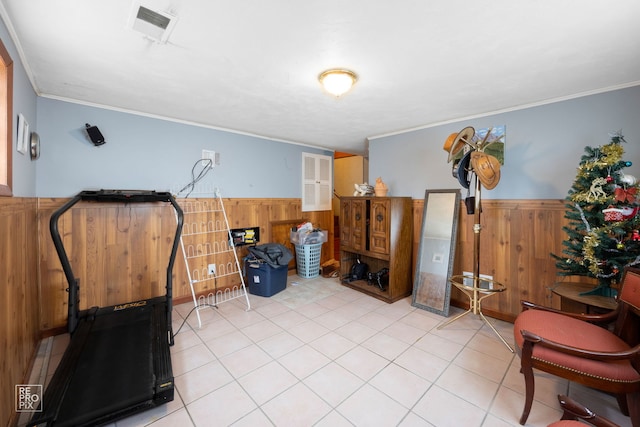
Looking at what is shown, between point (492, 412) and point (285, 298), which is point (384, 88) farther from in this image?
point (285, 298)

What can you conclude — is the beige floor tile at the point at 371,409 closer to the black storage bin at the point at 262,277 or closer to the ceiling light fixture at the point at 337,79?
the black storage bin at the point at 262,277

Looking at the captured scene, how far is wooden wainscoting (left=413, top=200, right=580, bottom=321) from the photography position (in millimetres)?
2627

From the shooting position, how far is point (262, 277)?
3.54 metres

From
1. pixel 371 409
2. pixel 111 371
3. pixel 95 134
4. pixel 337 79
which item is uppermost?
pixel 337 79

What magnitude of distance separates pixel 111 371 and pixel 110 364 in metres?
0.08

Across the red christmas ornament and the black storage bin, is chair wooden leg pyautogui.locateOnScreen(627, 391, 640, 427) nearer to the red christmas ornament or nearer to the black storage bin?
the red christmas ornament

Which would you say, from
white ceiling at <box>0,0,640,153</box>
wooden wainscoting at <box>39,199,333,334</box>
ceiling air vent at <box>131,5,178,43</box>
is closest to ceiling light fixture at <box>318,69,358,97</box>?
white ceiling at <box>0,0,640,153</box>

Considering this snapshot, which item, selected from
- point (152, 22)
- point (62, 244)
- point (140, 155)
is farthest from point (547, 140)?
point (62, 244)

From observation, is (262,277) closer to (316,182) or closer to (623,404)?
(316,182)

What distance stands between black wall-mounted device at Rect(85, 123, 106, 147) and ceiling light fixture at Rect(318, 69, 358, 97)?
7.65 feet

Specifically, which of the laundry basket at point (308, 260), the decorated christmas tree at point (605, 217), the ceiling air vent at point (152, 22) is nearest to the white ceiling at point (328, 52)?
the ceiling air vent at point (152, 22)

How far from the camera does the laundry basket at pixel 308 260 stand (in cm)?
430

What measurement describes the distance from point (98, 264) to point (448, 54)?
3.69 m

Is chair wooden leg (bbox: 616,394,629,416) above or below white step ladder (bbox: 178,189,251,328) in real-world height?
below
